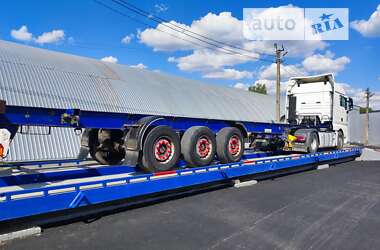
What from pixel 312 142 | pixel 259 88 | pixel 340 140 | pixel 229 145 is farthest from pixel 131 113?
pixel 259 88

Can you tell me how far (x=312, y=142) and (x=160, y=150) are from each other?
284 inches

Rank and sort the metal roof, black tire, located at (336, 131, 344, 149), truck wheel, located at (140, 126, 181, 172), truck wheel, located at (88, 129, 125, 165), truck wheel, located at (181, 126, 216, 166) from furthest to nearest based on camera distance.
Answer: black tire, located at (336, 131, 344, 149) < the metal roof < truck wheel, located at (88, 129, 125, 165) < truck wheel, located at (181, 126, 216, 166) < truck wheel, located at (140, 126, 181, 172)

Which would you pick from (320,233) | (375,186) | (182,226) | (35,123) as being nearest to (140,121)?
(35,123)

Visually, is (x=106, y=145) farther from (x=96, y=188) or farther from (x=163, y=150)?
(x=96, y=188)

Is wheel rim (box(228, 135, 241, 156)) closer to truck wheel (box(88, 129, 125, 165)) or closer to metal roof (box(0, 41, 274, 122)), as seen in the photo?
truck wheel (box(88, 129, 125, 165))

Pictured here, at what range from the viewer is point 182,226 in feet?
14.6

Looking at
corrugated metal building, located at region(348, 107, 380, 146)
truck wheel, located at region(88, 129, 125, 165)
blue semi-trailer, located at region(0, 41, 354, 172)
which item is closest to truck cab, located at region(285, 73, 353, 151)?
blue semi-trailer, located at region(0, 41, 354, 172)

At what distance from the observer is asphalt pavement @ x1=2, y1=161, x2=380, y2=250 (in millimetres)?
3842

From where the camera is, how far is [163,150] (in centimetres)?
621

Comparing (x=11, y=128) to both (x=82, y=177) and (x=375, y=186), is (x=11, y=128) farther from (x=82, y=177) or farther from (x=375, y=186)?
(x=375, y=186)

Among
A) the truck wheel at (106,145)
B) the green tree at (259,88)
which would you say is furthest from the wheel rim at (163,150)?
the green tree at (259,88)

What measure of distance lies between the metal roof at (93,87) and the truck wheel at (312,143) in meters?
8.71

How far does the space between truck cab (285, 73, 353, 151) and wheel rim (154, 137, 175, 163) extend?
7.86 metres

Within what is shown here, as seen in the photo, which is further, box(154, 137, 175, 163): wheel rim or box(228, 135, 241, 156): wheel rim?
box(228, 135, 241, 156): wheel rim
